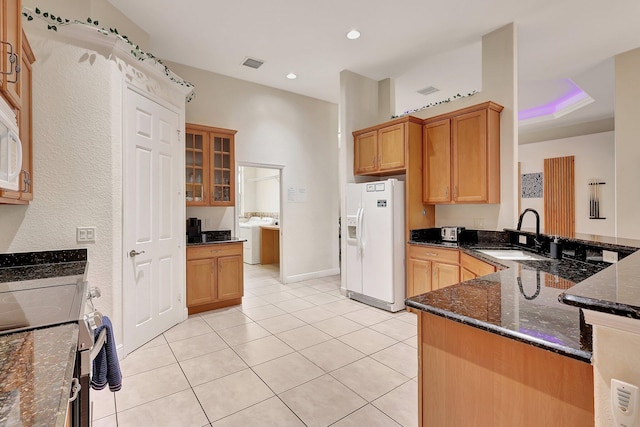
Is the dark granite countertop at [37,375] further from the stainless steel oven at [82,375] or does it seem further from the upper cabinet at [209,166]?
the upper cabinet at [209,166]

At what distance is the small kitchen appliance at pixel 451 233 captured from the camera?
12.3 ft

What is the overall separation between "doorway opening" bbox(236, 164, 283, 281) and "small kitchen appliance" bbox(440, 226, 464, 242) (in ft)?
11.3

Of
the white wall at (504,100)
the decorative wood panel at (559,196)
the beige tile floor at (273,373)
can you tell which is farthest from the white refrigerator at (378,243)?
the decorative wood panel at (559,196)

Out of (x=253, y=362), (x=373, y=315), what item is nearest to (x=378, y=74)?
(x=373, y=315)

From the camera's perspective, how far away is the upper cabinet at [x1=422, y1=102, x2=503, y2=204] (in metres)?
3.41

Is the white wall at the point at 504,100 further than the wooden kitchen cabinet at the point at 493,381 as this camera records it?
Yes

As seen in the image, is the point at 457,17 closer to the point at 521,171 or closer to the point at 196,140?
the point at 196,140

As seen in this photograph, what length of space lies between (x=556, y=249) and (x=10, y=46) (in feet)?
11.8

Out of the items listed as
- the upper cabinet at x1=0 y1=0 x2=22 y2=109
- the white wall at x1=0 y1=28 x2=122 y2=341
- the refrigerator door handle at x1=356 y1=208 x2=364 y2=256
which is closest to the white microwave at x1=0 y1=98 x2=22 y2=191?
the upper cabinet at x1=0 y1=0 x2=22 y2=109

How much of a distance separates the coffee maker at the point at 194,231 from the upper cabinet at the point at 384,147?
2.34 meters

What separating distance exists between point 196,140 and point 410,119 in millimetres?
2791

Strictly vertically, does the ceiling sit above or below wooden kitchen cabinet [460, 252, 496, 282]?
above

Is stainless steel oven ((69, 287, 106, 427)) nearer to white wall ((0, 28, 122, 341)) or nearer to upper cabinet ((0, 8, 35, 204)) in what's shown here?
upper cabinet ((0, 8, 35, 204))

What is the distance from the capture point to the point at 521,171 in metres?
7.15
